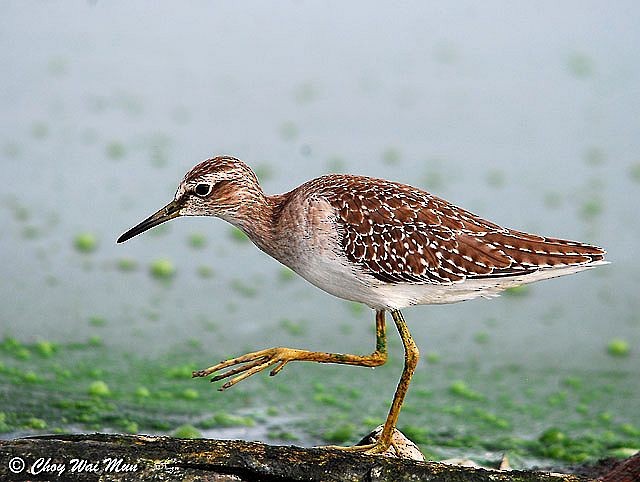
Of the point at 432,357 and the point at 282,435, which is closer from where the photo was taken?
the point at 282,435

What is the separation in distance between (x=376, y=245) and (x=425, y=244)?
202 millimetres

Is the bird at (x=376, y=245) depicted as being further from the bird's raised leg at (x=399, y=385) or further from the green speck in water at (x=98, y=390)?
the green speck in water at (x=98, y=390)

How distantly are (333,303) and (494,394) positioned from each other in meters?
1.54

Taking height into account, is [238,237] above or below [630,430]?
above

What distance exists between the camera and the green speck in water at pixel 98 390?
236 inches

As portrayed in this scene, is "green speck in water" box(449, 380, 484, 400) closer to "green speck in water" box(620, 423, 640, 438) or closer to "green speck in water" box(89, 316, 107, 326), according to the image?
"green speck in water" box(620, 423, 640, 438)

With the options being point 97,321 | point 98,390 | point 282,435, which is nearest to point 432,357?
point 282,435

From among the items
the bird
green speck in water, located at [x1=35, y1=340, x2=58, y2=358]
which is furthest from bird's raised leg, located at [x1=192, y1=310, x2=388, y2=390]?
green speck in water, located at [x1=35, y1=340, x2=58, y2=358]

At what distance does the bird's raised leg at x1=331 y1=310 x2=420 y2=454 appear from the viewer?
4.32 m

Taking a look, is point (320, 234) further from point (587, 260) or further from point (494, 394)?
point (494, 394)

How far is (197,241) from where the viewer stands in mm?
8211

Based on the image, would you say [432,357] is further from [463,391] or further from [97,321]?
[97,321]

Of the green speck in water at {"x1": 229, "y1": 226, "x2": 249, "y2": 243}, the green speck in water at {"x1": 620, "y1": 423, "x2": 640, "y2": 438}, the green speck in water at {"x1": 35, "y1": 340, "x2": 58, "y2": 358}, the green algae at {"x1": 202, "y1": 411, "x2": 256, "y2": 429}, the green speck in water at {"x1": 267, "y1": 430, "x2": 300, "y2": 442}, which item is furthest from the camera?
the green speck in water at {"x1": 229, "y1": 226, "x2": 249, "y2": 243}

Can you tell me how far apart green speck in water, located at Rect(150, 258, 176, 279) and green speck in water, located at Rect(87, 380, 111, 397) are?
Result: 1.70m
